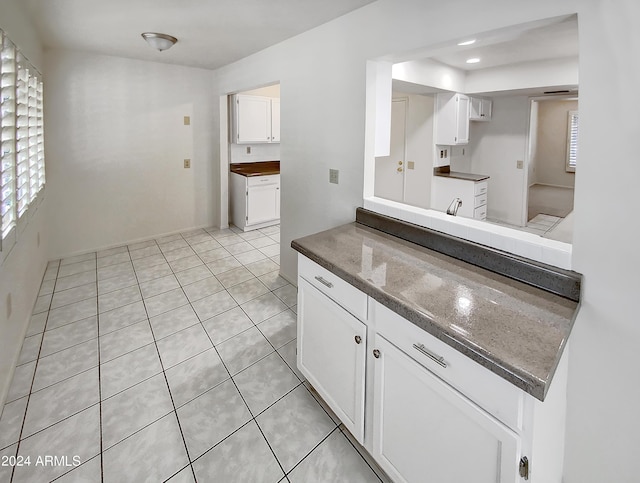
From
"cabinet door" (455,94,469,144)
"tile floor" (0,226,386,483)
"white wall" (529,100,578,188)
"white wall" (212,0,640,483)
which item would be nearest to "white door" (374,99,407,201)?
"cabinet door" (455,94,469,144)

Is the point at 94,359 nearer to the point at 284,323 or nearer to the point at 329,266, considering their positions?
the point at 284,323

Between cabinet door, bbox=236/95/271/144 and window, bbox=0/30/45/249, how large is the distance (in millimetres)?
2310

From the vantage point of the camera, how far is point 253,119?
504 cm

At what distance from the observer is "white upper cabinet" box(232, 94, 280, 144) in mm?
4883

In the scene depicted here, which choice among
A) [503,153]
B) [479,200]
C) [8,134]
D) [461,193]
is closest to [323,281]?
[8,134]

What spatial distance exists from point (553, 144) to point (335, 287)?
8.86 metres

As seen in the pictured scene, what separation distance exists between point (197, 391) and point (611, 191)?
6.94 feet

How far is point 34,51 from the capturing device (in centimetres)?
303

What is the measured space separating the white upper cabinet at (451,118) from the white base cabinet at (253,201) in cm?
231

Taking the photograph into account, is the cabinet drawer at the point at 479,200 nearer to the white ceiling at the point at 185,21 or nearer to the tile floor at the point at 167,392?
the tile floor at the point at 167,392

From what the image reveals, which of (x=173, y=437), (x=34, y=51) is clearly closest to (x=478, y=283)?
(x=173, y=437)

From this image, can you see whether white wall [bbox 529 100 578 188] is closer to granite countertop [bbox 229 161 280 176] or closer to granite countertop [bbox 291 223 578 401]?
granite countertop [bbox 229 161 280 176]

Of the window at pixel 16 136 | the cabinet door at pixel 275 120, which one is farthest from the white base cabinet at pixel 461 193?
the window at pixel 16 136

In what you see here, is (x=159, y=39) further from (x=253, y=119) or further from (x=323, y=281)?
(x=323, y=281)
